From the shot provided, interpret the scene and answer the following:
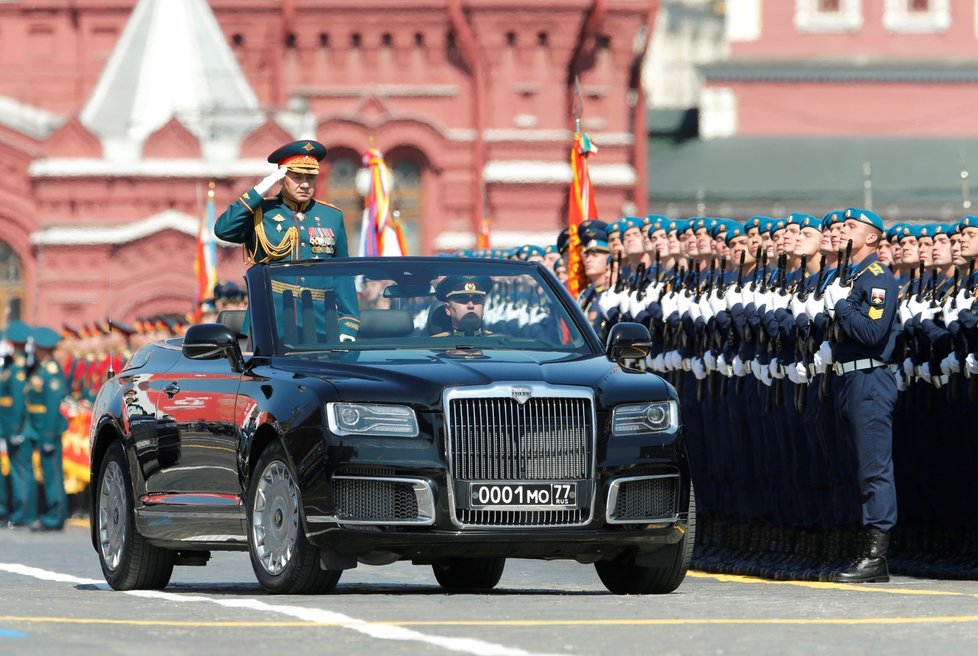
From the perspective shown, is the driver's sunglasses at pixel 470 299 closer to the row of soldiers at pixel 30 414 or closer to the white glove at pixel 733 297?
the white glove at pixel 733 297

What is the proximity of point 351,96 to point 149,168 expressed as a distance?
19.2ft

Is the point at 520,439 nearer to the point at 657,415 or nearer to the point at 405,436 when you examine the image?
the point at 405,436

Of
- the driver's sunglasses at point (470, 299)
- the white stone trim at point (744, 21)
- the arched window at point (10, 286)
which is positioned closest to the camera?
the driver's sunglasses at point (470, 299)

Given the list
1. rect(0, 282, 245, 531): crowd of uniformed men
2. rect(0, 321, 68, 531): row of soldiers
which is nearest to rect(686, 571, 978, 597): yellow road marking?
rect(0, 282, 245, 531): crowd of uniformed men

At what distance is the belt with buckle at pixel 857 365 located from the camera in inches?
532

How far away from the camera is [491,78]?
51219 millimetres

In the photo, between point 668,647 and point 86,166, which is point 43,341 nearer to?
point 668,647

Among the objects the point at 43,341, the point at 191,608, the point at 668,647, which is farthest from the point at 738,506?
the point at 43,341

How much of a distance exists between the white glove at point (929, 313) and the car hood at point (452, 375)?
3.19m

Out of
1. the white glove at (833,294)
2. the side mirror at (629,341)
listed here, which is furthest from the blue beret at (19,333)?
the side mirror at (629,341)

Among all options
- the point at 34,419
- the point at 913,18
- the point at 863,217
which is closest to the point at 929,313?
the point at 863,217

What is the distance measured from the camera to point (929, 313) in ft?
47.2

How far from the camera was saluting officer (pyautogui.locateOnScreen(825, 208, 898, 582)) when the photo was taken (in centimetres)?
1332

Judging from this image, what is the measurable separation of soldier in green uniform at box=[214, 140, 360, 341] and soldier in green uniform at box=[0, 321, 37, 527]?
11.5 m
